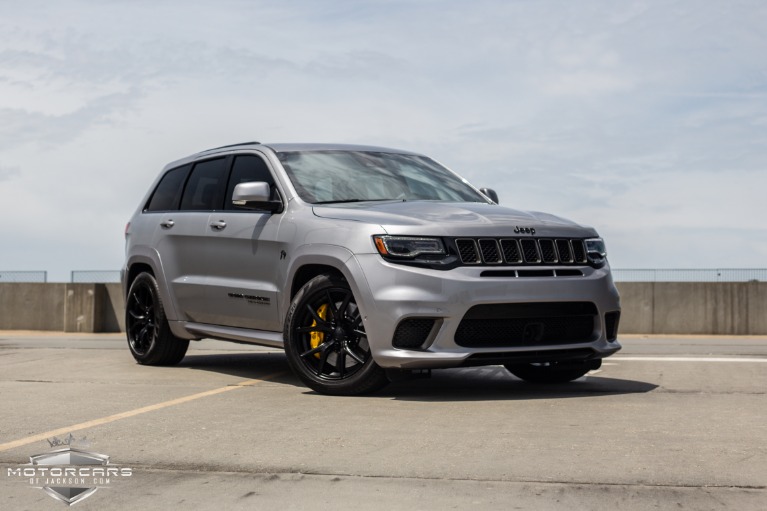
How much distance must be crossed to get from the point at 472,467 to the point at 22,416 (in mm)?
3176

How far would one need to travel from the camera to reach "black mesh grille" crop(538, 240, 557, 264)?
7.46 meters

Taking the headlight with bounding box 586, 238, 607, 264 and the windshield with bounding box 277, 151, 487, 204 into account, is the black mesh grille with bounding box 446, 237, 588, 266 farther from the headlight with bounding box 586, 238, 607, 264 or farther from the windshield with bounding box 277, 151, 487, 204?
the windshield with bounding box 277, 151, 487, 204

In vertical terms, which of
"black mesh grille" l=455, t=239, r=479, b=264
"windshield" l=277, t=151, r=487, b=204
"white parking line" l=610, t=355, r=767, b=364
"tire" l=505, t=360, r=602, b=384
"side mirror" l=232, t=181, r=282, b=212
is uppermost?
"windshield" l=277, t=151, r=487, b=204

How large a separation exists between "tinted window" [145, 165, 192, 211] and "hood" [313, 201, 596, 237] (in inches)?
101

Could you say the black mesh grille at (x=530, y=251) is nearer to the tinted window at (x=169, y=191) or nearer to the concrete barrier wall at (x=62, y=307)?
the tinted window at (x=169, y=191)

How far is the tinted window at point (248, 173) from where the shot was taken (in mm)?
8688

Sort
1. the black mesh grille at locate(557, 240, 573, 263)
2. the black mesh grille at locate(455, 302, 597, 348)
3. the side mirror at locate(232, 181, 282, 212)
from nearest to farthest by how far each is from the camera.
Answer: the black mesh grille at locate(455, 302, 597, 348)
the black mesh grille at locate(557, 240, 573, 263)
the side mirror at locate(232, 181, 282, 212)

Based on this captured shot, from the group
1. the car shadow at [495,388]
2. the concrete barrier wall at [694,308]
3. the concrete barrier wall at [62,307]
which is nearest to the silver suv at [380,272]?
the car shadow at [495,388]

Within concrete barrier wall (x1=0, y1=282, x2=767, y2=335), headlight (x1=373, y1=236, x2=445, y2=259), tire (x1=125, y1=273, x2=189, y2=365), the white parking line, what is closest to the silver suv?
headlight (x1=373, y1=236, x2=445, y2=259)

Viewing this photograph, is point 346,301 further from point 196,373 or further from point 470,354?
point 196,373

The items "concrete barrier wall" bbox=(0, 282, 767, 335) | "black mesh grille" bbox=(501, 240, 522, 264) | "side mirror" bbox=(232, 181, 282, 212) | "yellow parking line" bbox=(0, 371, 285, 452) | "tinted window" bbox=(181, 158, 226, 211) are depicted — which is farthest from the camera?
"concrete barrier wall" bbox=(0, 282, 767, 335)

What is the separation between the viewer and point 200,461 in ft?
16.6

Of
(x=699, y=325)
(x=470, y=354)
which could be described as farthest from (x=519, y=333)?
(x=699, y=325)

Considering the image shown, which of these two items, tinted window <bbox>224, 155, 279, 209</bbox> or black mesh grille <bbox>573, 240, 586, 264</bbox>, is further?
tinted window <bbox>224, 155, 279, 209</bbox>
